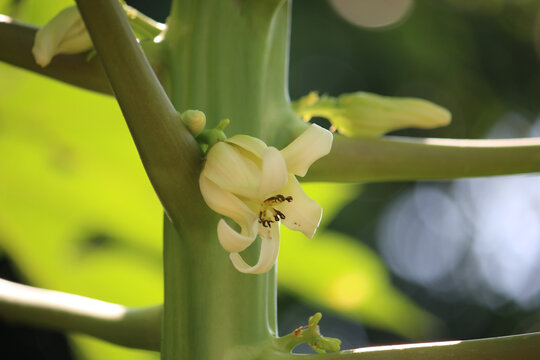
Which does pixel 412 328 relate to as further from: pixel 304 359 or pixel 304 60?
pixel 304 60

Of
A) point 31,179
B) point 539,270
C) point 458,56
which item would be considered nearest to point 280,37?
point 31,179

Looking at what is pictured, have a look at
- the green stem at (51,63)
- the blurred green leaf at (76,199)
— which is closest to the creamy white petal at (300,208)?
the green stem at (51,63)

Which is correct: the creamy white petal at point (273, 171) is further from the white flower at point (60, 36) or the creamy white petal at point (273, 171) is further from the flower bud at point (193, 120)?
the white flower at point (60, 36)

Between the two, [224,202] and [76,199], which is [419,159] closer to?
[224,202]

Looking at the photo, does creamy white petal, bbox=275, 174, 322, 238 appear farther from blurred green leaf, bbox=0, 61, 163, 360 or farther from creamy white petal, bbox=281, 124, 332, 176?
blurred green leaf, bbox=0, 61, 163, 360

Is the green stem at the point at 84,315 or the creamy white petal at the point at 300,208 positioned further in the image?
the green stem at the point at 84,315

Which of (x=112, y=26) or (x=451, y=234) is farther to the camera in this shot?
(x=451, y=234)

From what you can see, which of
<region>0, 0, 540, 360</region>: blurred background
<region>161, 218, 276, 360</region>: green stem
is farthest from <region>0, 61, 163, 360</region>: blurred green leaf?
<region>161, 218, 276, 360</region>: green stem
